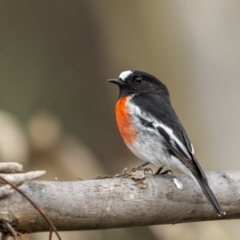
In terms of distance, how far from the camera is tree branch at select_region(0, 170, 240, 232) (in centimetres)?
285

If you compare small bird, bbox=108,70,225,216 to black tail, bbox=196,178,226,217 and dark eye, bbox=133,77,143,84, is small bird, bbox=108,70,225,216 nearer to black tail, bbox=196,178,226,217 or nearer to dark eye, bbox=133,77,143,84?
dark eye, bbox=133,77,143,84

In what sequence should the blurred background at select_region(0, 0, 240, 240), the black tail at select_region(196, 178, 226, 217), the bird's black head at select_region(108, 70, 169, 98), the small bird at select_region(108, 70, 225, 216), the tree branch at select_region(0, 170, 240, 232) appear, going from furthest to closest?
the blurred background at select_region(0, 0, 240, 240)
the bird's black head at select_region(108, 70, 169, 98)
the small bird at select_region(108, 70, 225, 216)
the black tail at select_region(196, 178, 226, 217)
the tree branch at select_region(0, 170, 240, 232)

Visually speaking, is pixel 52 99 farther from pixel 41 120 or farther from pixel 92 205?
pixel 92 205

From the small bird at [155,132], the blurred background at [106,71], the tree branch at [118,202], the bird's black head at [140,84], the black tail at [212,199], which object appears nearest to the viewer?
the tree branch at [118,202]

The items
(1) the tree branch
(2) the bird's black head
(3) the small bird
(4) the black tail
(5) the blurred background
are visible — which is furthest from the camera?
(5) the blurred background

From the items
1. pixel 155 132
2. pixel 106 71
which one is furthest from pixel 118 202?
pixel 106 71

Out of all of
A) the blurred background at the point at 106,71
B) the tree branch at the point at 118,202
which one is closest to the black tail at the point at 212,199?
the tree branch at the point at 118,202

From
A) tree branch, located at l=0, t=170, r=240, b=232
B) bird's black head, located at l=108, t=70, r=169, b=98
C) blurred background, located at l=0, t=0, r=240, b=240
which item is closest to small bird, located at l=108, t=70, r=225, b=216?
bird's black head, located at l=108, t=70, r=169, b=98

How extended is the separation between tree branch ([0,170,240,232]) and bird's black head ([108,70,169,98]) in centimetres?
117

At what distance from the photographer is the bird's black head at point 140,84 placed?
481 cm

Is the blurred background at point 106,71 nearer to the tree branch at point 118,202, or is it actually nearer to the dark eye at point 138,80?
the dark eye at point 138,80

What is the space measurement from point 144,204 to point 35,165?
365cm

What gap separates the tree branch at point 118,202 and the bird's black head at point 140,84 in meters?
1.17

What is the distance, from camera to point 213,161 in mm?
6980
